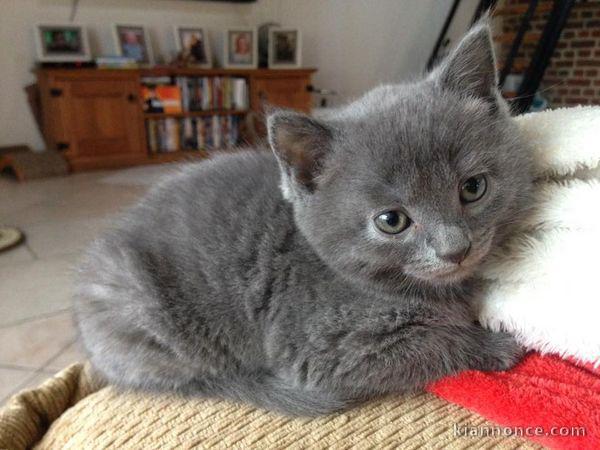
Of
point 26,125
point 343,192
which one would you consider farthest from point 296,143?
point 26,125

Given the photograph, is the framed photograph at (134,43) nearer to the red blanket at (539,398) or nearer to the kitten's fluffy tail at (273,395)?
the kitten's fluffy tail at (273,395)

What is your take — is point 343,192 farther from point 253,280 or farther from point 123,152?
point 123,152

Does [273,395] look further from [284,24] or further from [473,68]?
[284,24]

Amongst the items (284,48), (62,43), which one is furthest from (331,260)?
(284,48)

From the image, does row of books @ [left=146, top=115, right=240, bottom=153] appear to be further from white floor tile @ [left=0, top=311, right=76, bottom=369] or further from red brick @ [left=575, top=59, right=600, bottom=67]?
red brick @ [left=575, top=59, right=600, bottom=67]

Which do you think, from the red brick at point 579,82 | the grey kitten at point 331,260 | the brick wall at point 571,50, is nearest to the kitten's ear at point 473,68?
the grey kitten at point 331,260
